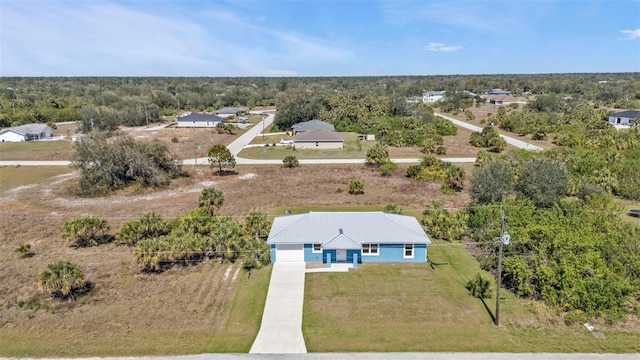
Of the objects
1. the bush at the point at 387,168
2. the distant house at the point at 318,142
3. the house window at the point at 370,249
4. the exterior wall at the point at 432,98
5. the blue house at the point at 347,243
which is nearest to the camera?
the blue house at the point at 347,243

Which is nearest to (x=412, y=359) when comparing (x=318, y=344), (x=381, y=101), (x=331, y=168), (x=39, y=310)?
(x=318, y=344)

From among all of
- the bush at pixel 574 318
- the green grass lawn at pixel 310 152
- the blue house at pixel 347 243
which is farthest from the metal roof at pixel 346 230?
the green grass lawn at pixel 310 152

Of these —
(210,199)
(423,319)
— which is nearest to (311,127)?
(210,199)

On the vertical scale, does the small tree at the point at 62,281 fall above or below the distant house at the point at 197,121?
below

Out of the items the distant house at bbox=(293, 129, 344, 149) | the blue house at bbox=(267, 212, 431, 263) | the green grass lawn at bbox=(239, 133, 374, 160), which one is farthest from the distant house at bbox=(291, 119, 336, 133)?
the blue house at bbox=(267, 212, 431, 263)

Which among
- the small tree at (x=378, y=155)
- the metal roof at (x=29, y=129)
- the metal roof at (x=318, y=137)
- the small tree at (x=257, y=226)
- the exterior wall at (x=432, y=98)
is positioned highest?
the exterior wall at (x=432, y=98)

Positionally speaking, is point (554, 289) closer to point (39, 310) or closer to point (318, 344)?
point (318, 344)

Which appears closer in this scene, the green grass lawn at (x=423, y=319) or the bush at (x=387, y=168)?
the green grass lawn at (x=423, y=319)

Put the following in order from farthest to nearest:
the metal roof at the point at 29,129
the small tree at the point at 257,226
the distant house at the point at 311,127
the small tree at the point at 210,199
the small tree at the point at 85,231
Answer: the distant house at the point at 311,127, the metal roof at the point at 29,129, the small tree at the point at 210,199, the small tree at the point at 257,226, the small tree at the point at 85,231

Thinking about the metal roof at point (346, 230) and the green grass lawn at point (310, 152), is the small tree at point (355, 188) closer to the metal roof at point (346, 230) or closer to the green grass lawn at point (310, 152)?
the metal roof at point (346, 230)
